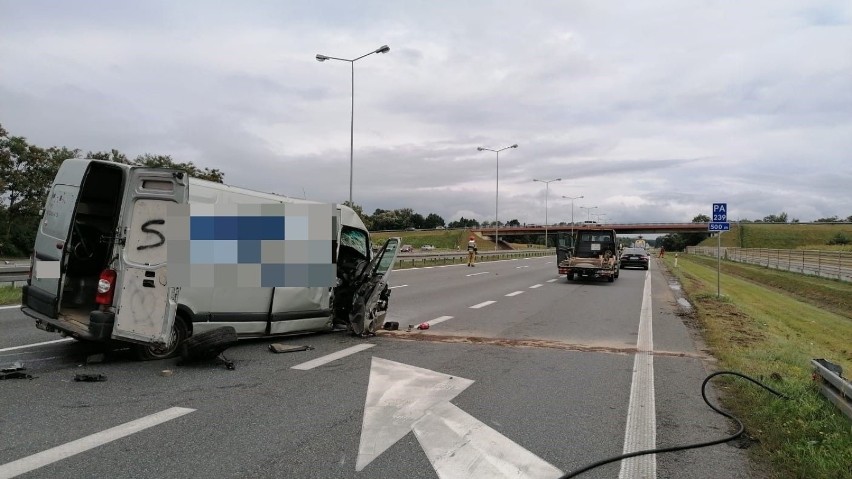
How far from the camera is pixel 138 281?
6.42m

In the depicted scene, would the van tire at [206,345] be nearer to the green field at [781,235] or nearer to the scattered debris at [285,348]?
the scattered debris at [285,348]

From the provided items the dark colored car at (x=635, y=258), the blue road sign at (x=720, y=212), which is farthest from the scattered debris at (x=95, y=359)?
the dark colored car at (x=635, y=258)

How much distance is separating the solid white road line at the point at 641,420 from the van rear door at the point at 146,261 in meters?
4.91

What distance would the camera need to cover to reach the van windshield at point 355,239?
9534 millimetres

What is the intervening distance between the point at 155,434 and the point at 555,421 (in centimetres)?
329

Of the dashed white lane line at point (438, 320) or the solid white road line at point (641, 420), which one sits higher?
the solid white road line at point (641, 420)

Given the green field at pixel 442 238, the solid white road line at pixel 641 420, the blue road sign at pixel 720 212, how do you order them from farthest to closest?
the green field at pixel 442 238 < the blue road sign at pixel 720 212 < the solid white road line at pixel 641 420

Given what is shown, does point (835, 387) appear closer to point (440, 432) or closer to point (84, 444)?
point (440, 432)

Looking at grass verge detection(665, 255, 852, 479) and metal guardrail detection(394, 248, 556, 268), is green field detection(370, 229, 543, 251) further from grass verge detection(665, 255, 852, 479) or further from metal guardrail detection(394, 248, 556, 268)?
grass verge detection(665, 255, 852, 479)

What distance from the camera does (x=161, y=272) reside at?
21.2 ft

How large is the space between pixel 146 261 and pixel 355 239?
385 cm

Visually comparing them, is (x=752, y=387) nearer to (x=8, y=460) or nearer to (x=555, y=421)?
(x=555, y=421)

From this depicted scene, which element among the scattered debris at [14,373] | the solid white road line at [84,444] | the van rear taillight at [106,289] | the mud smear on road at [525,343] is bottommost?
the mud smear on road at [525,343]

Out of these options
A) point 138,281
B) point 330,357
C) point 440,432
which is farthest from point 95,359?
point 440,432
